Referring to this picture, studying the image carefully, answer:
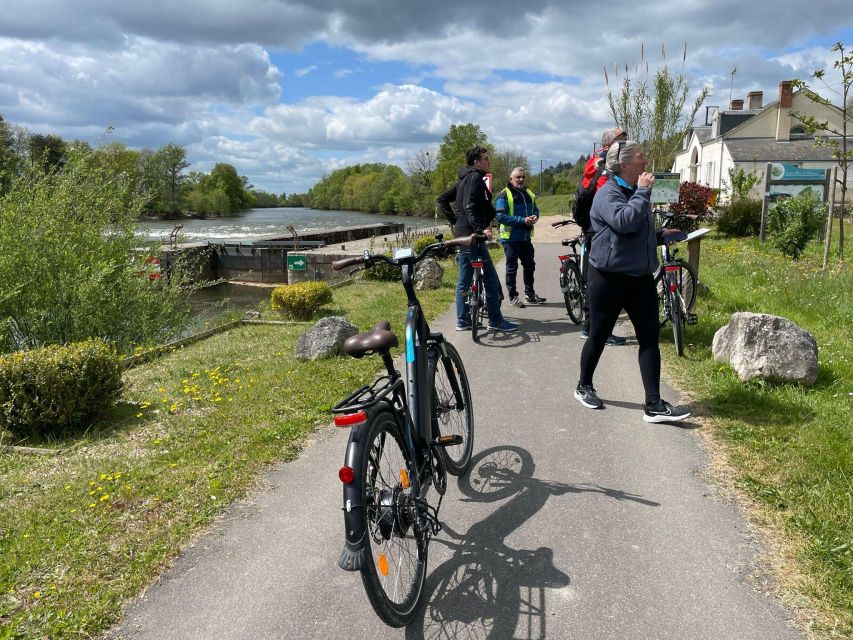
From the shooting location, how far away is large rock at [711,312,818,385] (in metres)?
5.16

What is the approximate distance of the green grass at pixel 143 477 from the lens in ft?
9.37

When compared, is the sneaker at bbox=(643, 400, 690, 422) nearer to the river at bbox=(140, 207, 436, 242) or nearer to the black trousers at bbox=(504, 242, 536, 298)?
the black trousers at bbox=(504, 242, 536, 298)

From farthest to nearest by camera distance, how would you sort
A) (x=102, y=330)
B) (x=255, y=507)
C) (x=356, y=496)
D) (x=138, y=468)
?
(x=102, y=330), (x=138, y=468), (x=255, y=507), (x=356, y=496)

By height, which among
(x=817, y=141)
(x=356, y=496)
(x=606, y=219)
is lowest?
(x=356, y=496)

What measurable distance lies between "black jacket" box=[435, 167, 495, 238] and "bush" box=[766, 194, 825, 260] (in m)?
10.9

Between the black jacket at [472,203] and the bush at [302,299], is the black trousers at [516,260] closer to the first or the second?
the black jacket at [472,203]

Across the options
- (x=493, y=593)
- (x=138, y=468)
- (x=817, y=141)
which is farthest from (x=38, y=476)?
(x=817, y=141)

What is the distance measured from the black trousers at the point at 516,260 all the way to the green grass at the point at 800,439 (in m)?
2.32

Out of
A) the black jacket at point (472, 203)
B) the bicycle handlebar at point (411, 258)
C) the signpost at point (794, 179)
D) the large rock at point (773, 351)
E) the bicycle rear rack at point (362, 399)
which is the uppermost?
the signpost at point (794, 179)

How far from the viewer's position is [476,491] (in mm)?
3727

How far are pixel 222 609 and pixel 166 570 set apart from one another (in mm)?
468

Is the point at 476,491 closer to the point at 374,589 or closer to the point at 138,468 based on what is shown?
the point at 374,589

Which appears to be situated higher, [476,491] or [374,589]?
[374,589]

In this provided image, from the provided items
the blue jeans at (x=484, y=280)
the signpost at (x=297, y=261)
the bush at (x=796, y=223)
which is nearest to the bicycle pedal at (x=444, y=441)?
the blue jeans at (x=484, y=280)
